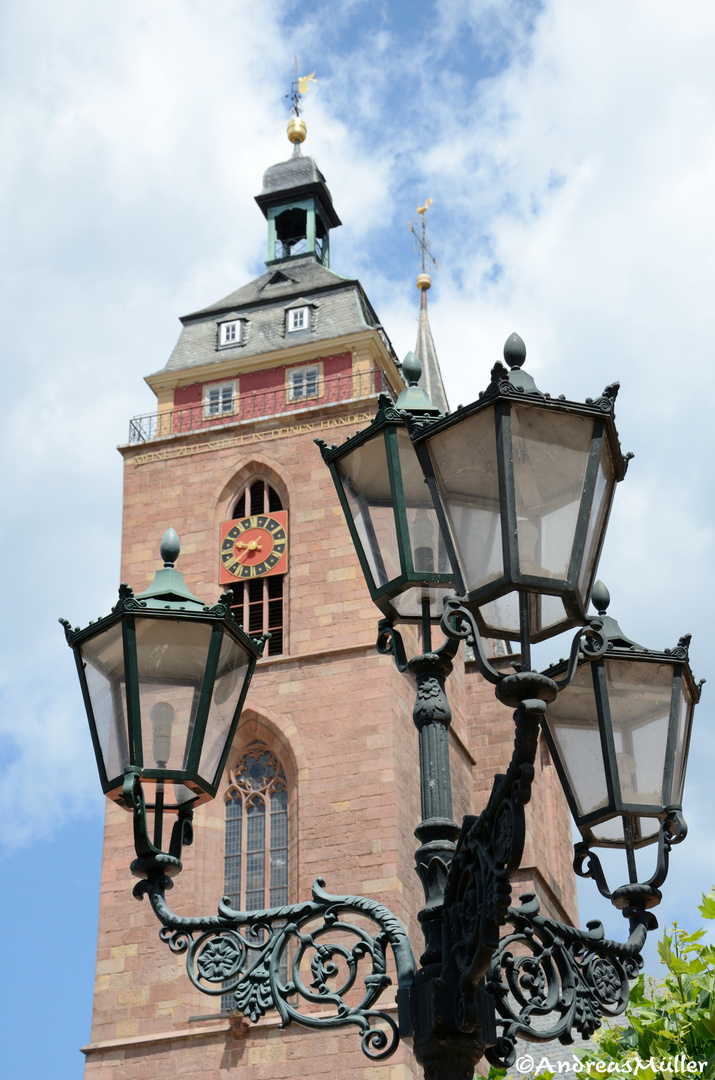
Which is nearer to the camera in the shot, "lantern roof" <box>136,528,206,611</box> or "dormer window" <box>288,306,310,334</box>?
"lantern roof" <box>136,528,206,611</box>

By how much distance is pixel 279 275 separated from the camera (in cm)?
3509

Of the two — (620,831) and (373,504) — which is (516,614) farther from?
(620,831)

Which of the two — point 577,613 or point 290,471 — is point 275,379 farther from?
point 577,613

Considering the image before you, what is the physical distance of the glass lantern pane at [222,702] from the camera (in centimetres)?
519

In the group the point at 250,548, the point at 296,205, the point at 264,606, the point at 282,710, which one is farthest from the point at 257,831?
the point at 296,205

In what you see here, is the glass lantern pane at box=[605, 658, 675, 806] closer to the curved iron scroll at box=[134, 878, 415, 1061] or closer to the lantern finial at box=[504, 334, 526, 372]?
the curved iron scroll at box=[134, 878, 415, 1061]

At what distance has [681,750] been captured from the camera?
5223 millimetres

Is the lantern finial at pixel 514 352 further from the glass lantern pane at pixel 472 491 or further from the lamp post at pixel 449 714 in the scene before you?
the glass lantern pane at pixel 472 491

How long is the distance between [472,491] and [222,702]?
5.15ft

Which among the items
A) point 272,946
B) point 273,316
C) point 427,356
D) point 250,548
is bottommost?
point 272,946

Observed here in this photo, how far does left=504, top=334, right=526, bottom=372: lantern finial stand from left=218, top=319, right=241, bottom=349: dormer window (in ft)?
92.5

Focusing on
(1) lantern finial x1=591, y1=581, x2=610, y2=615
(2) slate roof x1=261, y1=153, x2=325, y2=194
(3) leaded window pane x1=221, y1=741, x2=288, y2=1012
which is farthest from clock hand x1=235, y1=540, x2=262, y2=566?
(1) lantern finial x1=591, y1=581, x2=610, y2=615

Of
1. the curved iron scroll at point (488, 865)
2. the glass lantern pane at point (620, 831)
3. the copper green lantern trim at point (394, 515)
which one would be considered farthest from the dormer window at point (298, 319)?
the curved iron scroll at point (488, 865)

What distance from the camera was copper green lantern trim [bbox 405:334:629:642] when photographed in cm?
397
